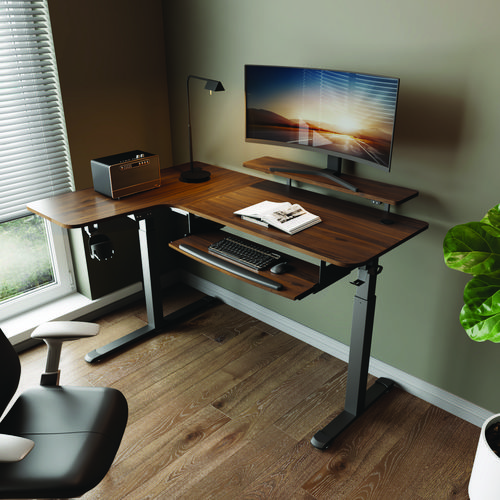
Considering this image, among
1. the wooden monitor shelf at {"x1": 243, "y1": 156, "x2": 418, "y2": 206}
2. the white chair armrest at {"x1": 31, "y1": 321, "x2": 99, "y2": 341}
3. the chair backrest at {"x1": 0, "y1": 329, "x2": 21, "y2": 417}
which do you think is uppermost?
the wooden monitor shelf at {"x1": 243, "y1": 156, "x2": 418, "y2": 206}

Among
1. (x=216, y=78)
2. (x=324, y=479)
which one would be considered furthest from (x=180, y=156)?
(x=324, y=479)

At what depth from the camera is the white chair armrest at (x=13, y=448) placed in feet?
4.70

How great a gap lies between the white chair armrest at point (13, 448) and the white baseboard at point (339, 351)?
190 centimetres

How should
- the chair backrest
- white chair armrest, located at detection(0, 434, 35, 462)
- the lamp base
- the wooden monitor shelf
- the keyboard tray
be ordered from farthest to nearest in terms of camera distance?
the lamp base → the wooden monitor shelf → the keyboard tray → the chair backrest → white chair armrest, located at detection(0, 434, 35, 462)

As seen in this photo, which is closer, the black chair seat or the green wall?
the black chair seat

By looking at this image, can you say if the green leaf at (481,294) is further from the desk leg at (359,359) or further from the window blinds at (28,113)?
the window blinds at (28,113)

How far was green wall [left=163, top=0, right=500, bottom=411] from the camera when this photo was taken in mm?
2170

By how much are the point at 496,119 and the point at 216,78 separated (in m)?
1.61

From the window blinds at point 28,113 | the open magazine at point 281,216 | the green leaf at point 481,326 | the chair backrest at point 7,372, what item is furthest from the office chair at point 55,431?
the window blinds at point 28,113

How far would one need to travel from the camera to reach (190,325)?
3.34 metres

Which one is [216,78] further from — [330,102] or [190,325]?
[190,325]

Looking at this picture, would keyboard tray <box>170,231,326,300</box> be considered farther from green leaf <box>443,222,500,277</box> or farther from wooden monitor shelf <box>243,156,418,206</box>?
green leaf <box>443,222,500,277</box>

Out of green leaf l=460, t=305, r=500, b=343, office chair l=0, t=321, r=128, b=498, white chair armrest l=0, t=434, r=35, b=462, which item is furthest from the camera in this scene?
green leaf l=460, t=305, r=500, b=343

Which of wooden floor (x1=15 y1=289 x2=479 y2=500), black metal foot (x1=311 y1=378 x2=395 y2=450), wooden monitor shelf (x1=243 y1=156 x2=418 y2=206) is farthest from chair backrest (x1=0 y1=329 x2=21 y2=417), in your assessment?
wooden monitor shelf (x1=243 y1=156 x2=418 y2=206)
